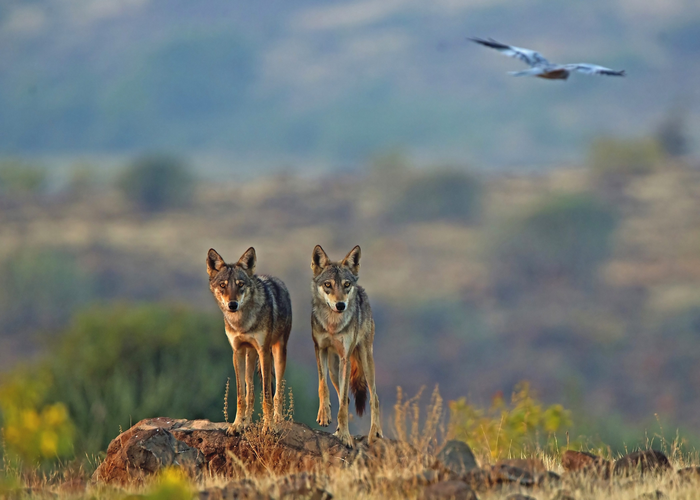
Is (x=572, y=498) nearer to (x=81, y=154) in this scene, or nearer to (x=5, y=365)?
(x=5, y=365)

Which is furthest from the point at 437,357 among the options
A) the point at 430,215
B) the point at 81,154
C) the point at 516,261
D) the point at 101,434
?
the point at 81,154

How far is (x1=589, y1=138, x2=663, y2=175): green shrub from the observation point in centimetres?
10294

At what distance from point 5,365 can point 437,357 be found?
32.7 meters

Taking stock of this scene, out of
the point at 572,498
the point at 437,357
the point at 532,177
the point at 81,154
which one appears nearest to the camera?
the point at 572,498

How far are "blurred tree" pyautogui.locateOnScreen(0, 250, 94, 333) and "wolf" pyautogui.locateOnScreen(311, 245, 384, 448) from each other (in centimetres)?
6656

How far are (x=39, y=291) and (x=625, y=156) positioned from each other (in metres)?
65.4

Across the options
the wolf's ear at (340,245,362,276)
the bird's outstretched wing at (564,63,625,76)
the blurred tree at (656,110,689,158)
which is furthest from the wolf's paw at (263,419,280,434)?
the blurred tree at (656,110,689,158)

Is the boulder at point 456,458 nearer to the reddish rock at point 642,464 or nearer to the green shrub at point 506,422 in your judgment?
the reddish rock at point 642,464

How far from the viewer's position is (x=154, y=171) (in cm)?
10200

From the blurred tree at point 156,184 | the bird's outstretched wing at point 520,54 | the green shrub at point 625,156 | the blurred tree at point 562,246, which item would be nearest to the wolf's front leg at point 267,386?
the bird's outstretched wing at point 520,54

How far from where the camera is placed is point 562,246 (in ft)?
285

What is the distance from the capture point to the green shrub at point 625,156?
338 feet

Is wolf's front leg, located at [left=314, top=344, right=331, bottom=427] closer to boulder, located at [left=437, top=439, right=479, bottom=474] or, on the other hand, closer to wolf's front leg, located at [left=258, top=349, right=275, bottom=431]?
wolf's front leg, located at [left=258, top=349, right=275, bottom=431]

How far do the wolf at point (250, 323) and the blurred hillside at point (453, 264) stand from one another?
178 ft
